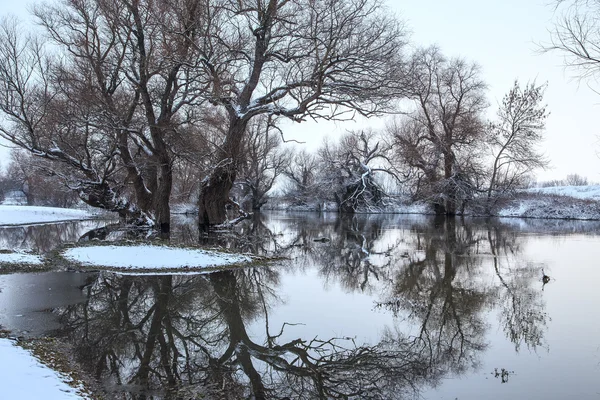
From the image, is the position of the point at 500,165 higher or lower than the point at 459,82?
lower

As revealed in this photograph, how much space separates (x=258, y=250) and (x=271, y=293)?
6548mm

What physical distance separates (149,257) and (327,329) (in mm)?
6705

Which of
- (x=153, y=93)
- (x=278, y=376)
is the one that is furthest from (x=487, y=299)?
(x=153, y=93)

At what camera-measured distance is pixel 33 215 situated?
31.2 metres

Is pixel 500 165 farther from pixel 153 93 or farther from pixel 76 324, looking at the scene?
pixel 76 324

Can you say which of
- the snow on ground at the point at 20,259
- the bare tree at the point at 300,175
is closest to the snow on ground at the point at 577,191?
the bare tree at the point at 300,175

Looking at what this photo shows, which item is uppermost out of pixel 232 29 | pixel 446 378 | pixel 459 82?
pixel 459 82

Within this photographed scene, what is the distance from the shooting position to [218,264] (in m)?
11.8

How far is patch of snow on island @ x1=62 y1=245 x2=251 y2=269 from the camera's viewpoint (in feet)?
37.3

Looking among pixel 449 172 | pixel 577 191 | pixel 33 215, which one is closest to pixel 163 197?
pixel 33 215

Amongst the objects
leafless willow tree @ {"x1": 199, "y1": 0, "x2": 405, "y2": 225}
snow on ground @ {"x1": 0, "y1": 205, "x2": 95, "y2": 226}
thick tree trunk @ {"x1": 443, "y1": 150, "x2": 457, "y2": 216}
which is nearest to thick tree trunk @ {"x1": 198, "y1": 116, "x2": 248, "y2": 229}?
leafless willow tree @ {"x1": 199, "y1": 0, "x2": 405, "y2": 225}

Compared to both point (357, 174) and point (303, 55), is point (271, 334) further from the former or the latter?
point (357, 174)

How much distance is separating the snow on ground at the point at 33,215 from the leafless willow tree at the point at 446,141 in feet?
97.8

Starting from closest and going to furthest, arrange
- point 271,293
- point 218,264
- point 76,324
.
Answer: point 76,324 → point 271,293 → point 218,264
